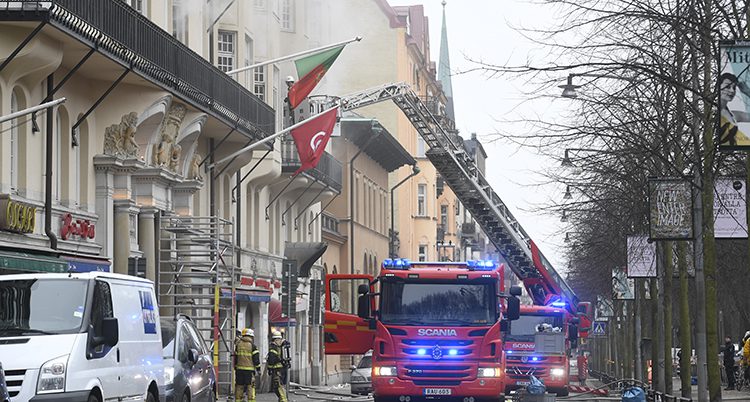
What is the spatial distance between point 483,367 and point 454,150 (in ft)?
68.8

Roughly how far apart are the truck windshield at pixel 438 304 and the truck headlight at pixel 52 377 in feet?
Result: 41.2

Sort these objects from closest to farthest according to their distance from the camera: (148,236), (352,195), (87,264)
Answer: (87,264), (148,236), (352,195)

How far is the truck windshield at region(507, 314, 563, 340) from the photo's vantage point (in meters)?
44.2

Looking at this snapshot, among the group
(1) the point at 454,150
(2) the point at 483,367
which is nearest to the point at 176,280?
(2) the point at 483,367

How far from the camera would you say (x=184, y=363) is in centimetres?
2386

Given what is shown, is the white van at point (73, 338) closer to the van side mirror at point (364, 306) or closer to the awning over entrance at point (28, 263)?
the awning over entrance at point (28, 263)

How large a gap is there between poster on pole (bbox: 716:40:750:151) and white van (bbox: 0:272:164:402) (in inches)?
303

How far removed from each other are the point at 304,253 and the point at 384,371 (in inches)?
1037

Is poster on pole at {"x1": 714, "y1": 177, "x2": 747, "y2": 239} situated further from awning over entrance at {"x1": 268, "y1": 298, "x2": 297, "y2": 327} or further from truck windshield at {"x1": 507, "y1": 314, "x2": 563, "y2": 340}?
awning over entrance at {"x1": 268, "y1": 298, "x2": 297, "y2": 327}

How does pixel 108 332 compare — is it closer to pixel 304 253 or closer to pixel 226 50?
pixel 226 50

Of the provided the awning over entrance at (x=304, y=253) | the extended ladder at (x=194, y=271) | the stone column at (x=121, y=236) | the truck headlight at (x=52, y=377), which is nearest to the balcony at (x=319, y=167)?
the awning over entrance at (x=304, y=253)

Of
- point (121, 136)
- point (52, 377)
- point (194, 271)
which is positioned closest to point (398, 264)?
point (121, 136)

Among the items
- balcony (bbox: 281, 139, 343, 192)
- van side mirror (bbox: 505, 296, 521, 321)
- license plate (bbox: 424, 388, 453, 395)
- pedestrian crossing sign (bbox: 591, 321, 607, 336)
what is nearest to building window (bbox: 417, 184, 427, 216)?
pedestrian crossing sign (bbox: 591, 321, 607, 336)

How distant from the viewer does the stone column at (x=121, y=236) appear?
34000 millimetres
